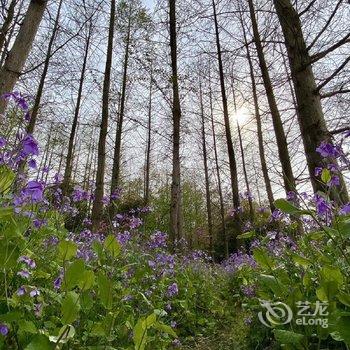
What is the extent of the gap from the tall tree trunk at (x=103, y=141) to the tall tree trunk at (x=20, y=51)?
15.5 feet

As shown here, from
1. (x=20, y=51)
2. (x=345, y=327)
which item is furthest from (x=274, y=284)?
(x=20, y=51)

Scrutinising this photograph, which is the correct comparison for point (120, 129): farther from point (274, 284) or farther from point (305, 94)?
point (274, 284)

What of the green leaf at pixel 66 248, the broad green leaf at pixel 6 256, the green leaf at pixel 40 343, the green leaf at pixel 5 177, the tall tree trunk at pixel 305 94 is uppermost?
the tall tree trunk at pixel 305 94

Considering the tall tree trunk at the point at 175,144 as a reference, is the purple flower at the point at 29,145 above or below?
below

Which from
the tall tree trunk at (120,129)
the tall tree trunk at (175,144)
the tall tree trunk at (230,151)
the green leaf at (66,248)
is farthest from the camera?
the tall tree trunk at (120,129)

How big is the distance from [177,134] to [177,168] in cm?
88

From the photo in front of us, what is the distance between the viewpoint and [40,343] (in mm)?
1473

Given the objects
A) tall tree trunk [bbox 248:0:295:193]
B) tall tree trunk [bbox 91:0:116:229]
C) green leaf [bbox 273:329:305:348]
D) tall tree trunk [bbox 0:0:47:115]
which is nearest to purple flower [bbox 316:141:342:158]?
green leaf [bbox 273:329:305:348]

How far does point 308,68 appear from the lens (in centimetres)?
318

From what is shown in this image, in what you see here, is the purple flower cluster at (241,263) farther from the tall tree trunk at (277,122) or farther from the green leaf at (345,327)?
the green leaf at (345,327)

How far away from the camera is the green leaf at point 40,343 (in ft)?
4.79

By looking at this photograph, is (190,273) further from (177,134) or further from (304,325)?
(304,325)

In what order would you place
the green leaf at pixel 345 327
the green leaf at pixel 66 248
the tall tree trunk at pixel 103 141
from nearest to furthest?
the green leaf at pixel 345 327 < the green leaf at pixel 66 248 < the tall tree trunk at pixel 103 141

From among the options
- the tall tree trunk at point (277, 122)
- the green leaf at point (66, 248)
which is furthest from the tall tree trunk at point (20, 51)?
the tall tree trunk at point (277, 122)
